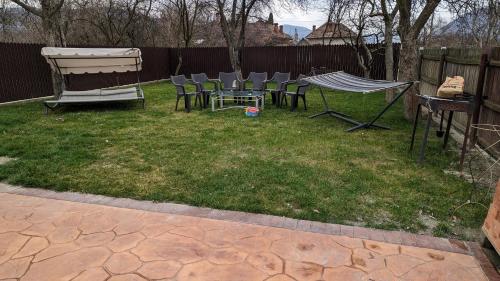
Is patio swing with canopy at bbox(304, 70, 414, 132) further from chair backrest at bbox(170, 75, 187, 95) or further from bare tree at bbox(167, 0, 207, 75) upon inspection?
bare tree at bbox(167, 0, 207, 75)

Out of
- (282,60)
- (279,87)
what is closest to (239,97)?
(279,87)

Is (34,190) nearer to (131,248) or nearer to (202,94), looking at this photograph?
(131,248)

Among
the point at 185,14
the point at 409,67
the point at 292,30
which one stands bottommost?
the point at 409,67

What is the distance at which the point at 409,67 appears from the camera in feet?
21.4

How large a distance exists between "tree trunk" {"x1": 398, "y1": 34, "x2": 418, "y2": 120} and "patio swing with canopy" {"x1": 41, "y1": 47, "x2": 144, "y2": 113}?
18.5 ft

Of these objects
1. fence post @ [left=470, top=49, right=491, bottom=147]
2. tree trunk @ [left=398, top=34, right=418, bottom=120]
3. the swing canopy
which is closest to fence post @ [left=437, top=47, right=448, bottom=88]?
tree trunk @ [left=398, top=34, right=418, bottom=120]

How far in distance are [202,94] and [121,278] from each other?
6284mm

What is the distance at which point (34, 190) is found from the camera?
347cm

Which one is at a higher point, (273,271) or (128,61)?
(128,61)

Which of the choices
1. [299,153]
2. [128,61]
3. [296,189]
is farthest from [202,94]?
[296,189]

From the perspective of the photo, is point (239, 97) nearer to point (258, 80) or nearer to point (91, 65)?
point (258, 80)

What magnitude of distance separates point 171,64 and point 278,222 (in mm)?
14534

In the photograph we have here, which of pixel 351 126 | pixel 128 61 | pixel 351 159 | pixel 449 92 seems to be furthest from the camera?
pixel 128 61

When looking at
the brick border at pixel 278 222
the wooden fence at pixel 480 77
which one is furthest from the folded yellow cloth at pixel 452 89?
the brick border at pixel 278 222
